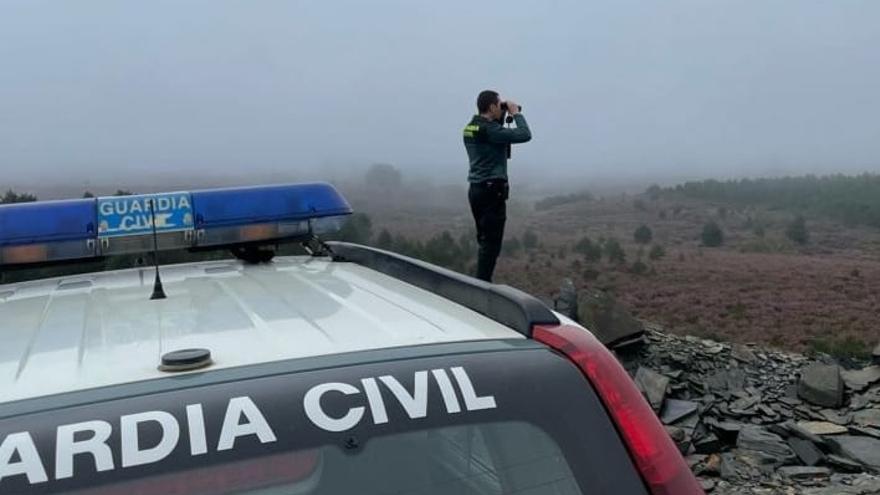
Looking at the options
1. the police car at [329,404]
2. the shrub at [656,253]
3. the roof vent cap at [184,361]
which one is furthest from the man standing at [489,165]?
the shrub at [656,253]

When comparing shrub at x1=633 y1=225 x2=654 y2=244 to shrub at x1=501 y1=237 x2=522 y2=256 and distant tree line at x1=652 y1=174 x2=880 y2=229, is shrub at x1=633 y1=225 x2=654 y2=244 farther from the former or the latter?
distant tree line at x1=652 y1=174 x2=880 y2=229

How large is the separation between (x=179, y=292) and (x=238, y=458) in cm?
106

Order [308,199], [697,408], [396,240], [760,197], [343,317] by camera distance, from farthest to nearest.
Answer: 1. [760,197]
2. [396,240]
3. [697,408]
4. [308,199]
5. [343,317]

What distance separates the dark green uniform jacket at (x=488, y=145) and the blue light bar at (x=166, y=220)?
3073mm

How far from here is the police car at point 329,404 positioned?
4.18 feet

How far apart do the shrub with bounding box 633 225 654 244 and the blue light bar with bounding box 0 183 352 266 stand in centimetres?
2805

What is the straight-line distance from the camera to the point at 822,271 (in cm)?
2050

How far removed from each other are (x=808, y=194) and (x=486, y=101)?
41.3m

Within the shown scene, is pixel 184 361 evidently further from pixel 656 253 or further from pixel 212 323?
pixel 656 253

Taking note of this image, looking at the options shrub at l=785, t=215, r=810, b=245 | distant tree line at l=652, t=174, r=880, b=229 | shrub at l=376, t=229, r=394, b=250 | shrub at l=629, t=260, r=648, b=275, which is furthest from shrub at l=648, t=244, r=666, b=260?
distant tree line at l=652, t=174, r=880, b=229

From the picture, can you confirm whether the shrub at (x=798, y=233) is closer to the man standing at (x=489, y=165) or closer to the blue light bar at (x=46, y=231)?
the man standing at (x=489, y=165)

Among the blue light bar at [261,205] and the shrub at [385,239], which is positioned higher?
the blue light bar at [261,205]

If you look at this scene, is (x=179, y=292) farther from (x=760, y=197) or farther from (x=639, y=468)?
(x=760, y=197)

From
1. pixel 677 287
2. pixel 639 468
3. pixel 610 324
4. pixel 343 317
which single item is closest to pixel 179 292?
pixel 343 317
